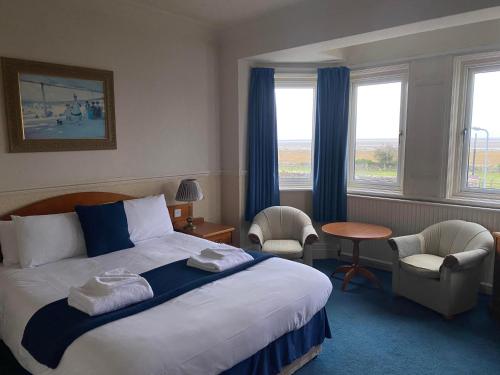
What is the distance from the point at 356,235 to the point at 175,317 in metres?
2.33

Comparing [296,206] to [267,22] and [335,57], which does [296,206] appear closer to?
[335,57]

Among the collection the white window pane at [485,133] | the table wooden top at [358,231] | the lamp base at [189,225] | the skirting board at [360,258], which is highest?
the white window pane at [485,133]

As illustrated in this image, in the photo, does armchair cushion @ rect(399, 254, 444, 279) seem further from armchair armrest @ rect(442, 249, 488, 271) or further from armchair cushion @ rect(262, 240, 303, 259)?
armchair cushion @ rect(262, 240, 303, 259)

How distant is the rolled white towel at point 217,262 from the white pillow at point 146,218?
80 cm

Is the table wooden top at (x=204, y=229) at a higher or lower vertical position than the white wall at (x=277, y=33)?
lower

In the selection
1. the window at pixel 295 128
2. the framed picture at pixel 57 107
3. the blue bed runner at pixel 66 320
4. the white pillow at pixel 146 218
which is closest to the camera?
the blue bed runner at pixel 66 320

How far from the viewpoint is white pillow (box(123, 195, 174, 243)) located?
326 centimetres

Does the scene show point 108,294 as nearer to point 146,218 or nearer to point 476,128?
point 146,218

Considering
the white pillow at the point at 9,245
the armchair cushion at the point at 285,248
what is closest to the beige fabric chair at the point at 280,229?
the armchair cushion at the point at 285,248

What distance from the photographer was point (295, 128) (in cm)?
470

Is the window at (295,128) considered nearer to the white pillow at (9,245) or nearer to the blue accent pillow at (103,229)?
the blue accent pillow at (103,229)

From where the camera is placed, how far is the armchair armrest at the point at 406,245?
11.4 ft

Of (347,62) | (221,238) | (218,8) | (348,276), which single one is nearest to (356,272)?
(348,276)

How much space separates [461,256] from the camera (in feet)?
9.99
